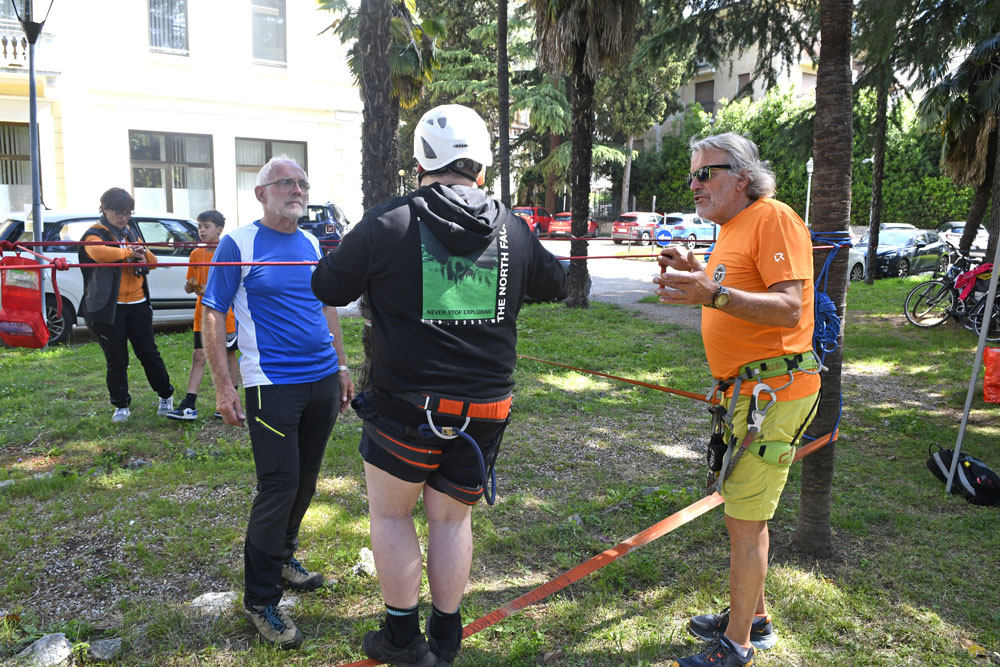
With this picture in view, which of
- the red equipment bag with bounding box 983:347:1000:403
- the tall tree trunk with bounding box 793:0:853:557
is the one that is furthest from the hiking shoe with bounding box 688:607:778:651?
the red equipment bag with bounding box 983:347:1000:403

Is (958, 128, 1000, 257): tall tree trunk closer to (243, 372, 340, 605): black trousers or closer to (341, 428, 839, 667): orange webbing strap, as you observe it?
(341, 428, 839, 667): orange webbing strap

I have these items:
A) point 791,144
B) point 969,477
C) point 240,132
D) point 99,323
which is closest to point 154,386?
point 99,323

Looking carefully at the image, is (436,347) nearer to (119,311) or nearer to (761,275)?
(761,275)

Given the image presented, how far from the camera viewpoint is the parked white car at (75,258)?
8797 mm

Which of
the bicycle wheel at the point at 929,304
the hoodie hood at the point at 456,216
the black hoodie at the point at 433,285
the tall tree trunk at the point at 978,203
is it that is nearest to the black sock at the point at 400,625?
the black hoodie at the point at 433,285

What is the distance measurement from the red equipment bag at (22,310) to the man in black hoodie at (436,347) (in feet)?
6.48

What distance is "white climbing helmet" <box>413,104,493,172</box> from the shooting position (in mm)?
2279

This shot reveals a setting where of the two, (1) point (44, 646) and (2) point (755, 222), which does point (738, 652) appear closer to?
(2) point (755, 222)

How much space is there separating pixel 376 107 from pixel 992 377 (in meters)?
4.91

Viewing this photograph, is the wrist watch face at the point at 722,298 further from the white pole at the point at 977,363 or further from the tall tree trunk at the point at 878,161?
the tall tree trunk at the point at 878,161

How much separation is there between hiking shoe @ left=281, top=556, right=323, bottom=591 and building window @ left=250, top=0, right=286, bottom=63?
784 inches

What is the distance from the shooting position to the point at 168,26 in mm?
19031

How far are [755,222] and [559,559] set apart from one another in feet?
6.58

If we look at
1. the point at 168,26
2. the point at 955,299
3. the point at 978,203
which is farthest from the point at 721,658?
the point at 168,26
